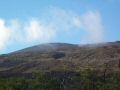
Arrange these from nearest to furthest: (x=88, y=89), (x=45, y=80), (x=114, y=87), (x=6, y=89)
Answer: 1. (x=6, y=89)
2. (x=114, y=87)
3. (x=88, y=89)
4. (x=45, y=80)

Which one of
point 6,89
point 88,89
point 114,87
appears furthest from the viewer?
point 88,89

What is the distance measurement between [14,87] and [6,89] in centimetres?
755

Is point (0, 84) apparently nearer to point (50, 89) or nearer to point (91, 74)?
point (50, 89)

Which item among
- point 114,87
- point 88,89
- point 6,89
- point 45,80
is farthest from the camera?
point 45,80

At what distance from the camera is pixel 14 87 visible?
543 feet

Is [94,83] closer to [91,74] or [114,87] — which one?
[91,74]

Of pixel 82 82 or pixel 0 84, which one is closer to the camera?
pixel 0 84

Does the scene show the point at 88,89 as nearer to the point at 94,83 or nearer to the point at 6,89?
the point at 94,83

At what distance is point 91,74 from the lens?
191 metres

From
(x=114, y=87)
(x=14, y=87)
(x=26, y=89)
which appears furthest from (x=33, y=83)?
(x=114, y=87)

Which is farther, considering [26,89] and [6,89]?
[26,89]

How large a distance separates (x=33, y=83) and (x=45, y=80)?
9874 mm

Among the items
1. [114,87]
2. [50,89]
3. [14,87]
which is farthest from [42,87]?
[114,87]

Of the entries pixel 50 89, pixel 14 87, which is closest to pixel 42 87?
pixel 50 89
